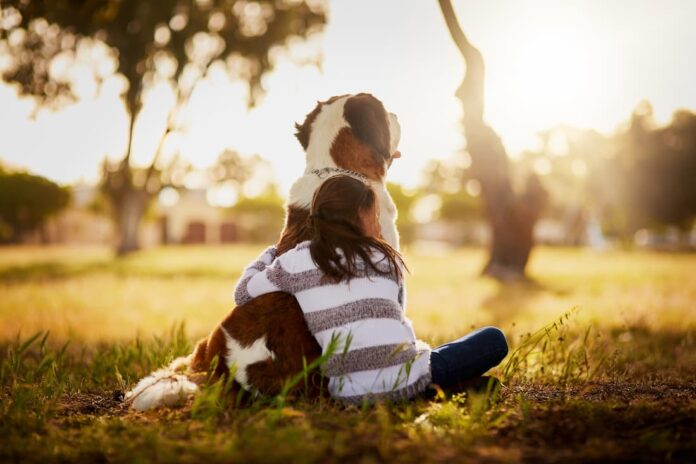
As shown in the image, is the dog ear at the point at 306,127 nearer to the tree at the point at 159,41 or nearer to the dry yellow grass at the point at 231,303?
the dry yellow grass at the point at 231,303

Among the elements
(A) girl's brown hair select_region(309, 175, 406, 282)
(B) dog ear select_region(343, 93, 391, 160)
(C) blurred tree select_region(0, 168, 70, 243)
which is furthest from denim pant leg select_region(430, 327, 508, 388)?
(C) blurred tree select_region(0, 168, 70, 243)

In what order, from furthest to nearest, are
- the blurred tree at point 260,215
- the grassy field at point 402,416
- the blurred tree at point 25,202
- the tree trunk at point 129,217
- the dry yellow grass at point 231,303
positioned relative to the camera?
the blurred tree at point 260,215, the blurred tree at point 25,202, the tree trunk at point 129,217, the dry yellow grass at point 231,303, the grassy field at point 402,416

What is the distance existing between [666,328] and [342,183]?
538 cm

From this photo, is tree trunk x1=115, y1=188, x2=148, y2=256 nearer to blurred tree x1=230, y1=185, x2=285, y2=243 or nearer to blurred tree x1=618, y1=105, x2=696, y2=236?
blurred tree x1=230, y1=185, x2=285, y2=243

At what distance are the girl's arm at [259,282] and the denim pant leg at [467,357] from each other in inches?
34.9

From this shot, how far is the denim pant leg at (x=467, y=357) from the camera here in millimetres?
2979

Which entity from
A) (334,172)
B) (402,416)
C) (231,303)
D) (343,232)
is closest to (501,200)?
(231,303)

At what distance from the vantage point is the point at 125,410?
3.08 m

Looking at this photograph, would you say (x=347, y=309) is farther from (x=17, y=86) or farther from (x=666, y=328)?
(x=17, y=86)

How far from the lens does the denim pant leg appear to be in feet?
9.77

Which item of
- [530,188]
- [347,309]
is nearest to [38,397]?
[347,309]

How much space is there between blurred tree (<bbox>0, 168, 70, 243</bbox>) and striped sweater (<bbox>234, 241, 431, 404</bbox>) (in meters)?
34.3

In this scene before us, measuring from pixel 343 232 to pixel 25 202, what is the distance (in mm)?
37872

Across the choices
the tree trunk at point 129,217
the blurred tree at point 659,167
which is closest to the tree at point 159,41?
the tree trunk at point 129,217
